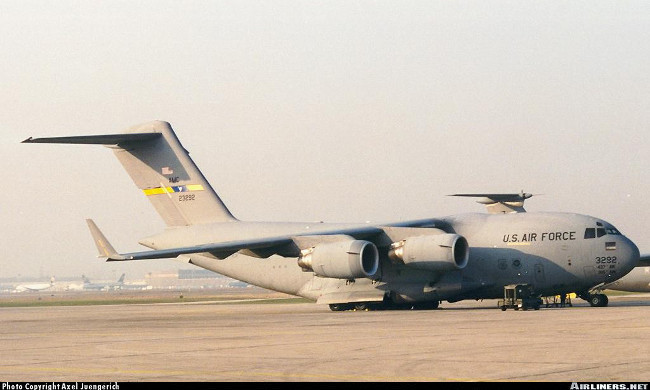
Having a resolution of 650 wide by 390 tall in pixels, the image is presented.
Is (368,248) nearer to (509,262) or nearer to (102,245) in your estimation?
(509,262)

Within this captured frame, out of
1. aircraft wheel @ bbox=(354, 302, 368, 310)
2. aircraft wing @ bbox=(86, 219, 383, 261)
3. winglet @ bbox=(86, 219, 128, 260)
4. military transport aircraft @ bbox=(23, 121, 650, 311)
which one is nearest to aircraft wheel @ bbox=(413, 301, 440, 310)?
military transport aircraft @ bbox=(23, 121, 650, 311)

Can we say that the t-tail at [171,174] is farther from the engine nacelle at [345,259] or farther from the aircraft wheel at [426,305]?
the aircraft wheel at [426,305]

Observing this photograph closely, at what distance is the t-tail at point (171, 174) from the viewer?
40.2 m

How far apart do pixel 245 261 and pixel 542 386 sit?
2911cm

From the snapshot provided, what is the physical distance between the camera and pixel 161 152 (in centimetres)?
4019

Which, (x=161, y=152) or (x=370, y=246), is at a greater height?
(x=161, y=152)

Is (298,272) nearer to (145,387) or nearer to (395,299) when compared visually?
(395,299)

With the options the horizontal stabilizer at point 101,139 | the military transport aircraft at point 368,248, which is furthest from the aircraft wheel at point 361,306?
the horizontal stabilizer at point 101,139

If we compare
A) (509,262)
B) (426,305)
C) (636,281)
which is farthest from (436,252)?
(636,281)

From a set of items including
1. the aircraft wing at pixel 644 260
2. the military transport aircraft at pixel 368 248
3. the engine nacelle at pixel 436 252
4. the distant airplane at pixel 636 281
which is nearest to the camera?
the engine nacelle at pixel 436 252

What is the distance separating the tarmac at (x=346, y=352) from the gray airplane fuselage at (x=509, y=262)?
27.8ft

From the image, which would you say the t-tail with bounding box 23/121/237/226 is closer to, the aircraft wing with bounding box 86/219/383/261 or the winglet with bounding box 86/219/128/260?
the winglet with bounding box 86/219/128/260

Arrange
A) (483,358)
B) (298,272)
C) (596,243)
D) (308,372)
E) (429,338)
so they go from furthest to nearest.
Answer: (298,272) < (596,243) < (429,338) < (483,358) < (308,372)

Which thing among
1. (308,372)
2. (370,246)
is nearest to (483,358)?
(308,372)
